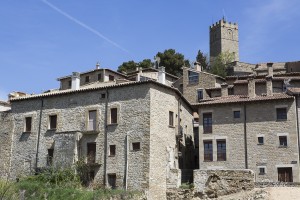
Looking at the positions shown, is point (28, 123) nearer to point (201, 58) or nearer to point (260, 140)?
point (260, 140)

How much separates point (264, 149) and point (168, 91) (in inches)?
348

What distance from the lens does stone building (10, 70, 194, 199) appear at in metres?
34.8

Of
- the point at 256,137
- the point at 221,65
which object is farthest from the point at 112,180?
the point at 221,65

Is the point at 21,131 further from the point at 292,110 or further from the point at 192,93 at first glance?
the point at 292,110

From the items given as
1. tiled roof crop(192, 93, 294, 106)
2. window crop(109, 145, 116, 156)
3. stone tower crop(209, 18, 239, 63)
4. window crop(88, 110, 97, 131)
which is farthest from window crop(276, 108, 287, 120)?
stone tower crop(209, 18, 239, 63)

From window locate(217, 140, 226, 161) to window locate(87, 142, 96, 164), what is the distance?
999 cm

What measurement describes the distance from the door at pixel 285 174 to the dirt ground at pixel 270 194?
346 cm

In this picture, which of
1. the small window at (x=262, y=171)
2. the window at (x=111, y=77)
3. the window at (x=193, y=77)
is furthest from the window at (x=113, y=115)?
the window at (x=193, y=77)

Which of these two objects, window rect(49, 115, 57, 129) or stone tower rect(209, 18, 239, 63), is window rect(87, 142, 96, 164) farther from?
stone tower rect(209, 18, 239, 63)

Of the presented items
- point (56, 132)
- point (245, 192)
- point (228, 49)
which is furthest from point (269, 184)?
point (228, 49)

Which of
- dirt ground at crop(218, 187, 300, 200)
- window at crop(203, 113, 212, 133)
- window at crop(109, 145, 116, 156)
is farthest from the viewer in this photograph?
window at crop(203, 113, 212, 133)

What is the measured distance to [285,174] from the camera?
35125 millimetres

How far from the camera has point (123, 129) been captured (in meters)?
35.9

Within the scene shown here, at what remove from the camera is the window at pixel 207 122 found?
38.2 m
